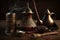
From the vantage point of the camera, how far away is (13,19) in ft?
3.59

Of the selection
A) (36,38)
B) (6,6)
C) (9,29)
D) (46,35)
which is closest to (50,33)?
(46,35)

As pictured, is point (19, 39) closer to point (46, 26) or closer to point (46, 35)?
point (46, 35)

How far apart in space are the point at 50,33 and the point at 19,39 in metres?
→ 0.21

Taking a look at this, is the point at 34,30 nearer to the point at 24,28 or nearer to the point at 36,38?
the point at 24,28

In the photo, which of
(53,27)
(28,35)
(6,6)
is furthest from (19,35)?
(6,6)

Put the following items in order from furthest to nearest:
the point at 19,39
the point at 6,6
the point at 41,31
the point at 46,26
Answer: the point at 6,6
the point at 46,26
the point at 41,31
the point at 19,39

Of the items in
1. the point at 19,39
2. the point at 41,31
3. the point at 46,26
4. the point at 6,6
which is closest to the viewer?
the point at 19,39

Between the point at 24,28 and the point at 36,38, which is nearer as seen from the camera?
the point at 36,38

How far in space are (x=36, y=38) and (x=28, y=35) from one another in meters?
0.10

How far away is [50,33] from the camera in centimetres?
105

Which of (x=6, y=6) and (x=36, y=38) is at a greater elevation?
(x=6, y=6)

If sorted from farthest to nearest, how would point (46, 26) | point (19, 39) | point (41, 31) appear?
point (46, 26), point (41, 31), point (19, 39)

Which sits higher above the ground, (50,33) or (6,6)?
(6,6)

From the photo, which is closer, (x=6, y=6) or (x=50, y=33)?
(x=50, y=33)
